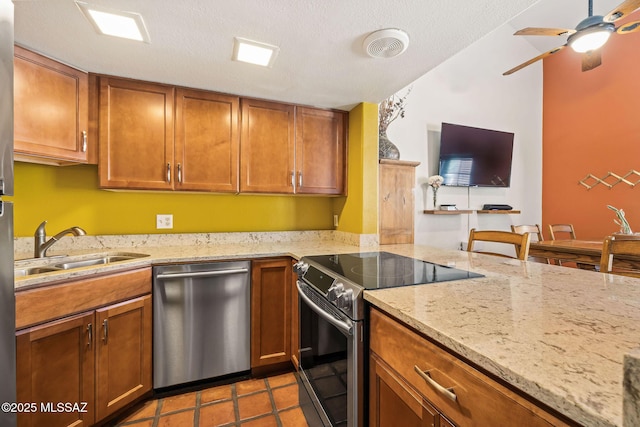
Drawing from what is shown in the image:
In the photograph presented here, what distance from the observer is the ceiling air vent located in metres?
1.41

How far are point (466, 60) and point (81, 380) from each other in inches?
207

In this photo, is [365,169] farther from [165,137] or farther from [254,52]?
[165,137]

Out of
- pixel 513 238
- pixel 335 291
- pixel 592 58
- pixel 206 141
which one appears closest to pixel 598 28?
pixel 592 58

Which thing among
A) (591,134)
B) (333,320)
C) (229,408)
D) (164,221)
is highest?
(591,134)

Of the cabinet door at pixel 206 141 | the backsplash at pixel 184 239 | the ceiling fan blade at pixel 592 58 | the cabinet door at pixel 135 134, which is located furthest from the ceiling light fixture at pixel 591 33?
the cabinet door at pixel 135 134

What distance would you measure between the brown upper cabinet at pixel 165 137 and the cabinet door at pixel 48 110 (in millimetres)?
119

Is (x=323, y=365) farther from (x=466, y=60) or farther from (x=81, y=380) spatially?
(x=466, y=60)

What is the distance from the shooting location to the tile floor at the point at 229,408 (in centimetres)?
156

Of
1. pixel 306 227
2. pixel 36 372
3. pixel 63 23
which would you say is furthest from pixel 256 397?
pixel 63 23

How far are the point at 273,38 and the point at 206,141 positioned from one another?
3.23 ft

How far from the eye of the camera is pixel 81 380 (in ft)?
4.57

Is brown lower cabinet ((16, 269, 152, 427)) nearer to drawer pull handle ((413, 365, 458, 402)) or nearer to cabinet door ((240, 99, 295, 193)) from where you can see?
cabinet door ((240, 99, 295, 193))

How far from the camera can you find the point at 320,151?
2465mm

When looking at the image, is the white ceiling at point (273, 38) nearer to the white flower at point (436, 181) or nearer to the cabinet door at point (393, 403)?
the cabinet door at point (393, 403)
